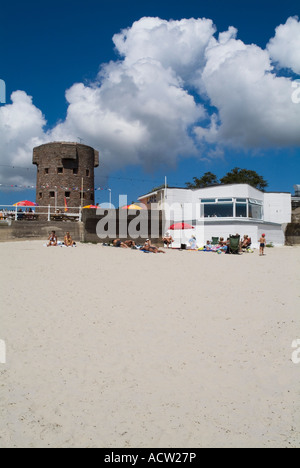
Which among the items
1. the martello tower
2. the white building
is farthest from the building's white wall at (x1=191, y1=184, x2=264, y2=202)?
the martello tower

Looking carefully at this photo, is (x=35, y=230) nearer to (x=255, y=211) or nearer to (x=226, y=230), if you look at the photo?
(x=226, y=230)

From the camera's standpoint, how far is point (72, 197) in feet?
116

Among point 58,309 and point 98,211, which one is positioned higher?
point 98,211

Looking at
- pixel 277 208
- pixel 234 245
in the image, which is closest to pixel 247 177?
pixel 277 208

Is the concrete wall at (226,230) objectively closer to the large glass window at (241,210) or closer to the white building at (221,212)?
the white building at (221,212)

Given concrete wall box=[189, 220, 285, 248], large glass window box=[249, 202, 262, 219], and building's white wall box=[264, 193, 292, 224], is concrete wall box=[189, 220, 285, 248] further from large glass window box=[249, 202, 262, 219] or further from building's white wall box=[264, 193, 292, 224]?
building's white wall box=[264, 193, 292, 224]

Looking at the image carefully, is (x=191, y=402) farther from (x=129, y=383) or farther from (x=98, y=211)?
(x=98, y=211)

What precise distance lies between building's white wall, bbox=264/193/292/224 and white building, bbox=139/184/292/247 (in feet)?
0.31

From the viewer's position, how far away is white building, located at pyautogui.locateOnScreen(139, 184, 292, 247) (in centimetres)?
2719

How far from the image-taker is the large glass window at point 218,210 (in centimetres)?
2805

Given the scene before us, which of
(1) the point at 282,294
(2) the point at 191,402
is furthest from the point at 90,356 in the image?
(1) the point at 282,294

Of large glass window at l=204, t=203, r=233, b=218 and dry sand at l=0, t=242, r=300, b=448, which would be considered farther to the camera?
large glass window at l=204, t=203, r=233, b=218
